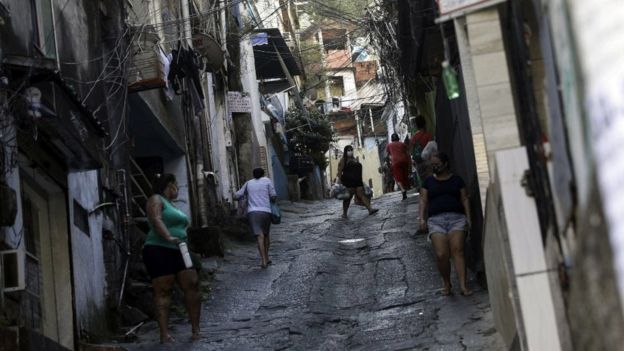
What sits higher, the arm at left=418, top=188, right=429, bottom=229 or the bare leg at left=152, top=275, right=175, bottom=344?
the arm at left=418, top=188, right=429, bottom=229

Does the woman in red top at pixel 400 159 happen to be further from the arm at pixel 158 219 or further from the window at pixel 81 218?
the arm at pixel 158 219

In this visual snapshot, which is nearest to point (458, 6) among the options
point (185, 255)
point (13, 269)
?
point (13, 269)

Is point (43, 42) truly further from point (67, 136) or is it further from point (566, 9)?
point (566, 9)

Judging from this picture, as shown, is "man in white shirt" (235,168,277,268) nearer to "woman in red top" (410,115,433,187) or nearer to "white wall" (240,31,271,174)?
"woman in red top" (410,115,433,187)

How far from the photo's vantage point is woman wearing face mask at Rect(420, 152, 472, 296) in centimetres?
1148

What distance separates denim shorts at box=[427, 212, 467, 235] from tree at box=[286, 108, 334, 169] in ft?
78.7

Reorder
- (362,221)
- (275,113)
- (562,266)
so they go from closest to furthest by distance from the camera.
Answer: (562,266), (362,221), (275,113)

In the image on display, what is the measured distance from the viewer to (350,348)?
10055mm

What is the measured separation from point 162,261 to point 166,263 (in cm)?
4

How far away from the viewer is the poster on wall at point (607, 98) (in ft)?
13.2

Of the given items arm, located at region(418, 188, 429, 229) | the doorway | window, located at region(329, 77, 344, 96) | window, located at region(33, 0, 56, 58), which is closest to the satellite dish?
window, located at region(33, 0, 56, 58)

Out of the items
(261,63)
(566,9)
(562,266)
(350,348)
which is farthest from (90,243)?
(261,63)

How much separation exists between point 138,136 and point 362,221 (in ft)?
15.4

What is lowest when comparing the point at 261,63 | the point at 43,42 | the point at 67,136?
the point at 67,136
